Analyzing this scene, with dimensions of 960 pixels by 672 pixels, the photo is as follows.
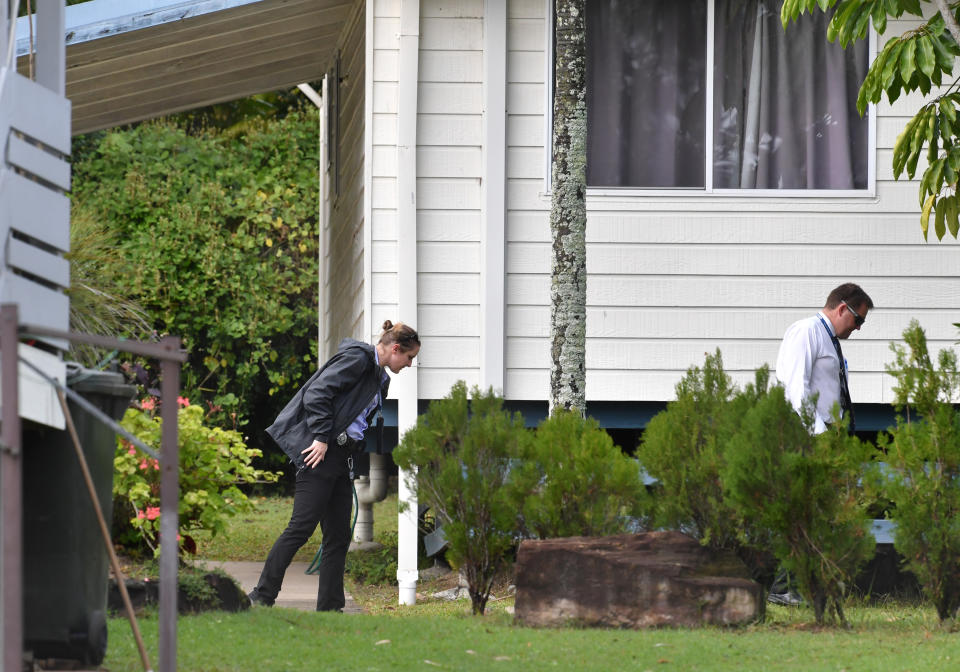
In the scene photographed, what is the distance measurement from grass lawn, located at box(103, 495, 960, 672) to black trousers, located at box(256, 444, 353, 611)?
0.50 m

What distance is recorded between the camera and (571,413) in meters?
6.64

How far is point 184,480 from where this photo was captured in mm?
6805

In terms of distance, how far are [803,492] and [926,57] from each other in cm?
220

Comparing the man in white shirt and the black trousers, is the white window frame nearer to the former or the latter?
the man in white shirt

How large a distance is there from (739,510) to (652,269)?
288cm

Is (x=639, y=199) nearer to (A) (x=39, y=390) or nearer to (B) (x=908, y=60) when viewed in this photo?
(B) (x=908, y=60)

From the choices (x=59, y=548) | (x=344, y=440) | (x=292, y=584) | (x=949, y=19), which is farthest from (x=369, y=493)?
(x=59, y=548)

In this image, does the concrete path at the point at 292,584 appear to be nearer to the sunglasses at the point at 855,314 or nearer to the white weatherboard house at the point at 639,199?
the white weatherboard house at the point at 639,199

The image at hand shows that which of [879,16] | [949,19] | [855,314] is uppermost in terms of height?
[949,19]

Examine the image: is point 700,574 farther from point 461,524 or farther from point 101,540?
point 101,540

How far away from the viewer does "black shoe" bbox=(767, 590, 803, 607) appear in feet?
21.9

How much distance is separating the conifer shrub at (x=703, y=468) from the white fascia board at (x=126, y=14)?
401 cm

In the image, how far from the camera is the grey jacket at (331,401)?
680 cm

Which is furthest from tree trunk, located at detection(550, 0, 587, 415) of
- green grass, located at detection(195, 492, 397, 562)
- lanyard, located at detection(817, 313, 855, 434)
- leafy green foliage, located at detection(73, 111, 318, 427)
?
leafy green foliage, located at detection(73, 111, 318, 427)
